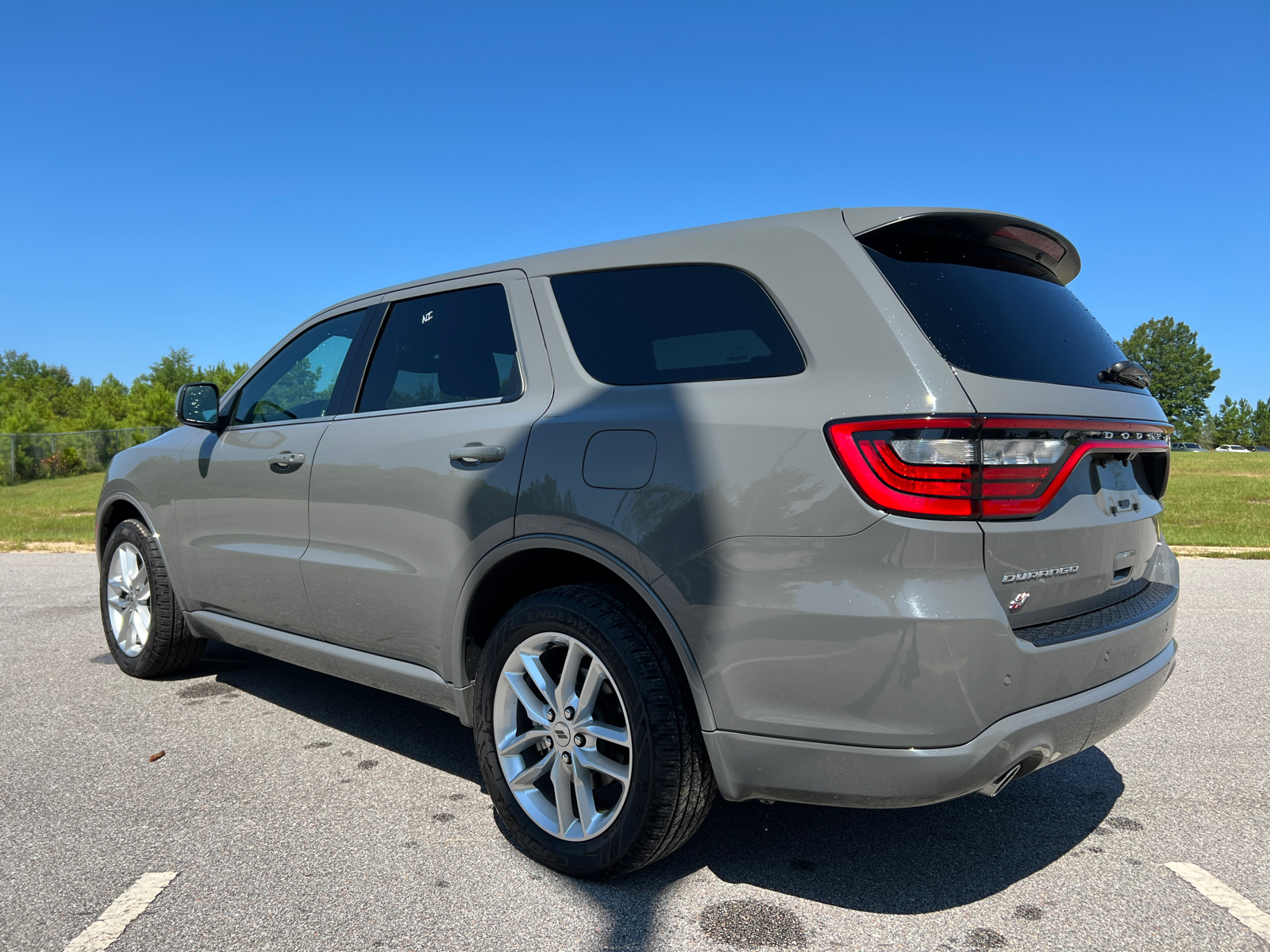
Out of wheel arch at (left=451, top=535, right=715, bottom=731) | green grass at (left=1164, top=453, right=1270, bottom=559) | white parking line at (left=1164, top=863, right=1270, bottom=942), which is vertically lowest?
green grass at (left=1164, top=453, right=1270, bottom=559)

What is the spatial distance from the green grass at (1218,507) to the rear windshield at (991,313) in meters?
5.70

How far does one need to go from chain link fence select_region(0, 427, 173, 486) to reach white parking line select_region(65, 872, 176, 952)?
31.1 meters

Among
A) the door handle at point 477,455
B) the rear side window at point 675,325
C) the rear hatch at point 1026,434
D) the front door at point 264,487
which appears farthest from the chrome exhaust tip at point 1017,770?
the front door at point 264,487

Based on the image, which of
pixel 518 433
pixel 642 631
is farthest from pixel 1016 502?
pixel 518 433

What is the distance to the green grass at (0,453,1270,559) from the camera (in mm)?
13047

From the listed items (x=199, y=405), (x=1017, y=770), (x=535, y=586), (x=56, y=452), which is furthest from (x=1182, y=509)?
(x=56, y=452)

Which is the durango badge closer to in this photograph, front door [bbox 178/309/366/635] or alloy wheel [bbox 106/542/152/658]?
front door [bbox 178/309/366/635]

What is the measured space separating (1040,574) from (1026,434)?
0.34 m

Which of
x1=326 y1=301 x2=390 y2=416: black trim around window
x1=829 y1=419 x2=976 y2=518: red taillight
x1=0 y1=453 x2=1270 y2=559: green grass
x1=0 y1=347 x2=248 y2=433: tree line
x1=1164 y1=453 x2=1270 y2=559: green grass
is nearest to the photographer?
x1=829 y1=419 x2=976 y2=518: red taillight

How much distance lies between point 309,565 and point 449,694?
0.92m

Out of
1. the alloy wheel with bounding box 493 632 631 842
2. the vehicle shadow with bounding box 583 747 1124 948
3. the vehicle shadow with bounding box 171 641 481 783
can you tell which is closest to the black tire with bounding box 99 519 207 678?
the vehicle shadow with bounding box 171 641 481 783

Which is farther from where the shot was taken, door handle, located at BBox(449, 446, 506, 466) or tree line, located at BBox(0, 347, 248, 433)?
tree line, located at BBox(0, 347, 248, 433)

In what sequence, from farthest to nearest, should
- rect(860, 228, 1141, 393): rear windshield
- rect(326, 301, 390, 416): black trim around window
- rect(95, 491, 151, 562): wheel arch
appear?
rect(95, 491, 151, 562): wheel arch
rect(326, 301, 390, 416): black trim around window
rect(860, 228, 1141, 393): rear windshield

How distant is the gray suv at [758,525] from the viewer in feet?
6.98
